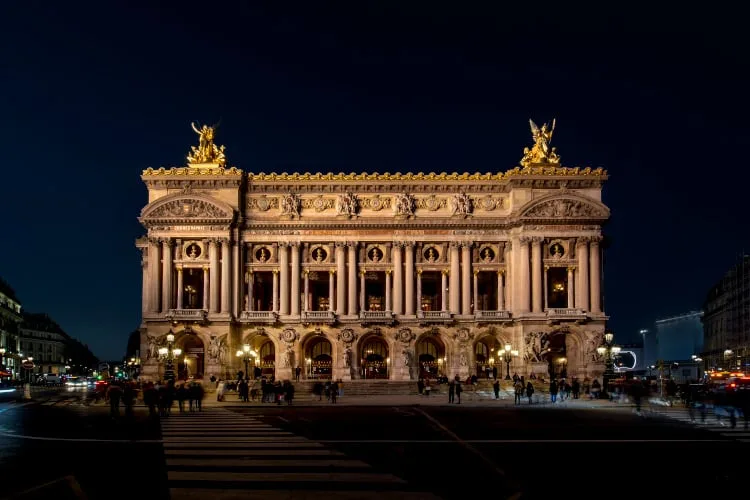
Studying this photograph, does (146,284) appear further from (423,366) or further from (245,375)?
(423,366)

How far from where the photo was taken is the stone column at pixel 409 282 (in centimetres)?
8638

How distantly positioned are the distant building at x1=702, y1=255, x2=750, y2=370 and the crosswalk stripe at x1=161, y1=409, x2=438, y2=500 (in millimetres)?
81425

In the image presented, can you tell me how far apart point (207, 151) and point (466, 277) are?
29263 millimetres

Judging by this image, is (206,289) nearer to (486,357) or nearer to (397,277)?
(397,277)

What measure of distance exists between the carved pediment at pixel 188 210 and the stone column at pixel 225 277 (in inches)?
105

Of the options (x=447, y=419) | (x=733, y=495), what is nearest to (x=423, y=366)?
(x=447, y=419)

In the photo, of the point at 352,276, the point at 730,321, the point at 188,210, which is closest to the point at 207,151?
the point at 188,210

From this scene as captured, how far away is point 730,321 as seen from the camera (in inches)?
5148

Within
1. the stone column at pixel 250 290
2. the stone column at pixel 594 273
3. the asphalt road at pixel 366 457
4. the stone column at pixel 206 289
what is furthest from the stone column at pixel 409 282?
the asphalt road at pixel 366 457

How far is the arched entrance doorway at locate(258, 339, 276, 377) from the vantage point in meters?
88.6

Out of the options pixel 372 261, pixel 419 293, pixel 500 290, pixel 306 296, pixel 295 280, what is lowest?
pixel 306 296

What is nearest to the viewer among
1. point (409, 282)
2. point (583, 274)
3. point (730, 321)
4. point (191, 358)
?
point (583, 274)

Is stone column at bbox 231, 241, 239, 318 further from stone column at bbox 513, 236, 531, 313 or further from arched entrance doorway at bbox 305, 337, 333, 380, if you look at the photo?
stone column at bbox 513, 236, 531, 313

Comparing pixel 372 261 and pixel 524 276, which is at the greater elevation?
pixel 372 261
